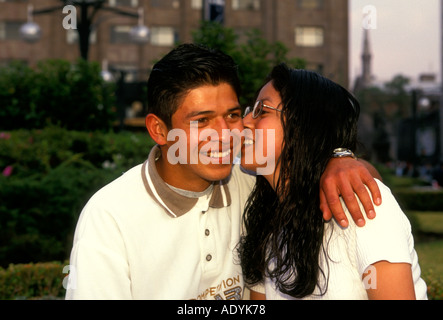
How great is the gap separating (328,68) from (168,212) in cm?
3851

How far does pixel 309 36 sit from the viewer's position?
131 ft

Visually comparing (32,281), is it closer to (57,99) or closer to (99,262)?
(99,262)

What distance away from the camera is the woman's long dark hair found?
252 cm

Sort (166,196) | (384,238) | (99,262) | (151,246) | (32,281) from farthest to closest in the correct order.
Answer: (32,281) → (166,196) → (151,246) → (99,262) → (384,238)

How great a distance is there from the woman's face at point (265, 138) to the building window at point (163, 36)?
3923cm

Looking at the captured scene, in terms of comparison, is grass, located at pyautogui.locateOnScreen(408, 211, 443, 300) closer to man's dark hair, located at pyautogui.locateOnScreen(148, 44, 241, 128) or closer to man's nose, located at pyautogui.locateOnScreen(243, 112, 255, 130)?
man's nose, located at pyautogui.locateOnScreen(243, 112, 255, 130)

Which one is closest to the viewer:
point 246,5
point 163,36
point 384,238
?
point 384,238

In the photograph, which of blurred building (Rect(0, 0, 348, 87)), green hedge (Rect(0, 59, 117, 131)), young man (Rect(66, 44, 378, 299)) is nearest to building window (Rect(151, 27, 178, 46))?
blurred building (Rect(0, 0, 348, 87))

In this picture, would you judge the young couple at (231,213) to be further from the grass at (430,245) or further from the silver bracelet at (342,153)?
the grass at (430,245)

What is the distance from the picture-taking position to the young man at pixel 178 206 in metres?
2.35

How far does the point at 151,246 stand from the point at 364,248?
1.03 meters

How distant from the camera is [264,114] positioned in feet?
9.31

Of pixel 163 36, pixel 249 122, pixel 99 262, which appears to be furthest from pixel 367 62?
pixel 99 262
